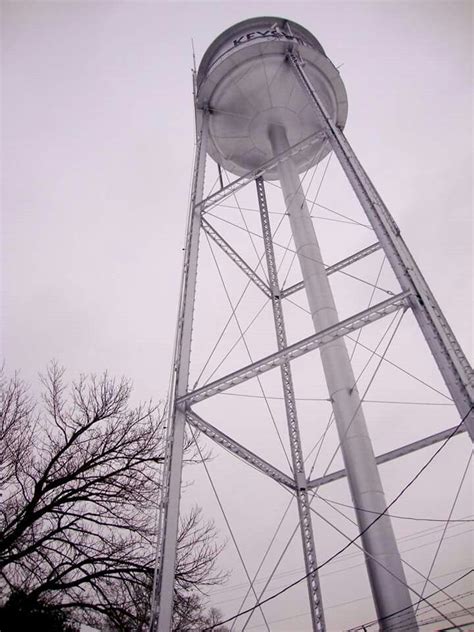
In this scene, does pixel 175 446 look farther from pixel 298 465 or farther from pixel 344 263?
pixel 344 263

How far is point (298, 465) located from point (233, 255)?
489cm

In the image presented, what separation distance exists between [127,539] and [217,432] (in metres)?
5.21

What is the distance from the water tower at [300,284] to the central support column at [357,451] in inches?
0.7

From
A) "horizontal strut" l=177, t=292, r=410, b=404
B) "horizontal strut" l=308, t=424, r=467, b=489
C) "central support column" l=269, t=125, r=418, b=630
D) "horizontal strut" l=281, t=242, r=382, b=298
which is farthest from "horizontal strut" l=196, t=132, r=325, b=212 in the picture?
"horizontal strut" l=308, t=424, r=467, b=489

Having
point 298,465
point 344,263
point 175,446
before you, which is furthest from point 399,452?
point 344,263

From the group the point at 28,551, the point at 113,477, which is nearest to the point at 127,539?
the point at 113,477

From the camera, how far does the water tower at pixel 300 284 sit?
5840 mm

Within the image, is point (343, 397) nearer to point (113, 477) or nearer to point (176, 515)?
point (176, 515)

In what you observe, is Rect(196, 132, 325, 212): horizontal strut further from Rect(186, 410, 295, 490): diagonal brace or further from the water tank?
Rect(186, 410, 295, 490): diagonal brace

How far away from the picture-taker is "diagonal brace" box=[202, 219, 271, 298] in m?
9.71

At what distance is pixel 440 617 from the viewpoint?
16.7 ft

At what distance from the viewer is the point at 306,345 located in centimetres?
649

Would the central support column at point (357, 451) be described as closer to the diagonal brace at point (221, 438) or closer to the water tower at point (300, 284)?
the water tower at point (300, 284)

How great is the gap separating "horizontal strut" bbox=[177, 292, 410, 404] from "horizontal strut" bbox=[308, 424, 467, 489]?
8.21 feet
